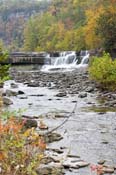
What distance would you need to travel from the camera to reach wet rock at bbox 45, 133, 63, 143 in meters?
14.4

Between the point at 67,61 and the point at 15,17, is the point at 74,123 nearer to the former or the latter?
the point at 67,61

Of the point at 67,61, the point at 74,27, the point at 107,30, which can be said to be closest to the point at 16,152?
the point at 107,30

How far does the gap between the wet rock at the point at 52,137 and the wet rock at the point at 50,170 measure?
10.4ft

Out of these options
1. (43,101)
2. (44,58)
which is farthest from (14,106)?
(44,58)

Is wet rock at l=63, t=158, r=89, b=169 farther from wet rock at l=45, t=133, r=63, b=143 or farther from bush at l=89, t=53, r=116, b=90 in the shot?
bush at l=89, t=53, r=116, b=90

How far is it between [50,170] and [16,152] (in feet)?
11.9

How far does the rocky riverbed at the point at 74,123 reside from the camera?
11815 mm

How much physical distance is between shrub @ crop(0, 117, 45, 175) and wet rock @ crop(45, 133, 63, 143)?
23.4 feet

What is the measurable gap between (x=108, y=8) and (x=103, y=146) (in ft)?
144

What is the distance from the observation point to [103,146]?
46.1 ft

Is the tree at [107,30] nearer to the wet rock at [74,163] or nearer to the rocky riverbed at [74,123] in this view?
the rocky riverbed at [74,123]

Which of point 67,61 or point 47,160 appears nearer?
point 47,160

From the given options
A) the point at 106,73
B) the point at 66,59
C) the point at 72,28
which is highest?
the point at 72,28

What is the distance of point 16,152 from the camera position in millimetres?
6984
